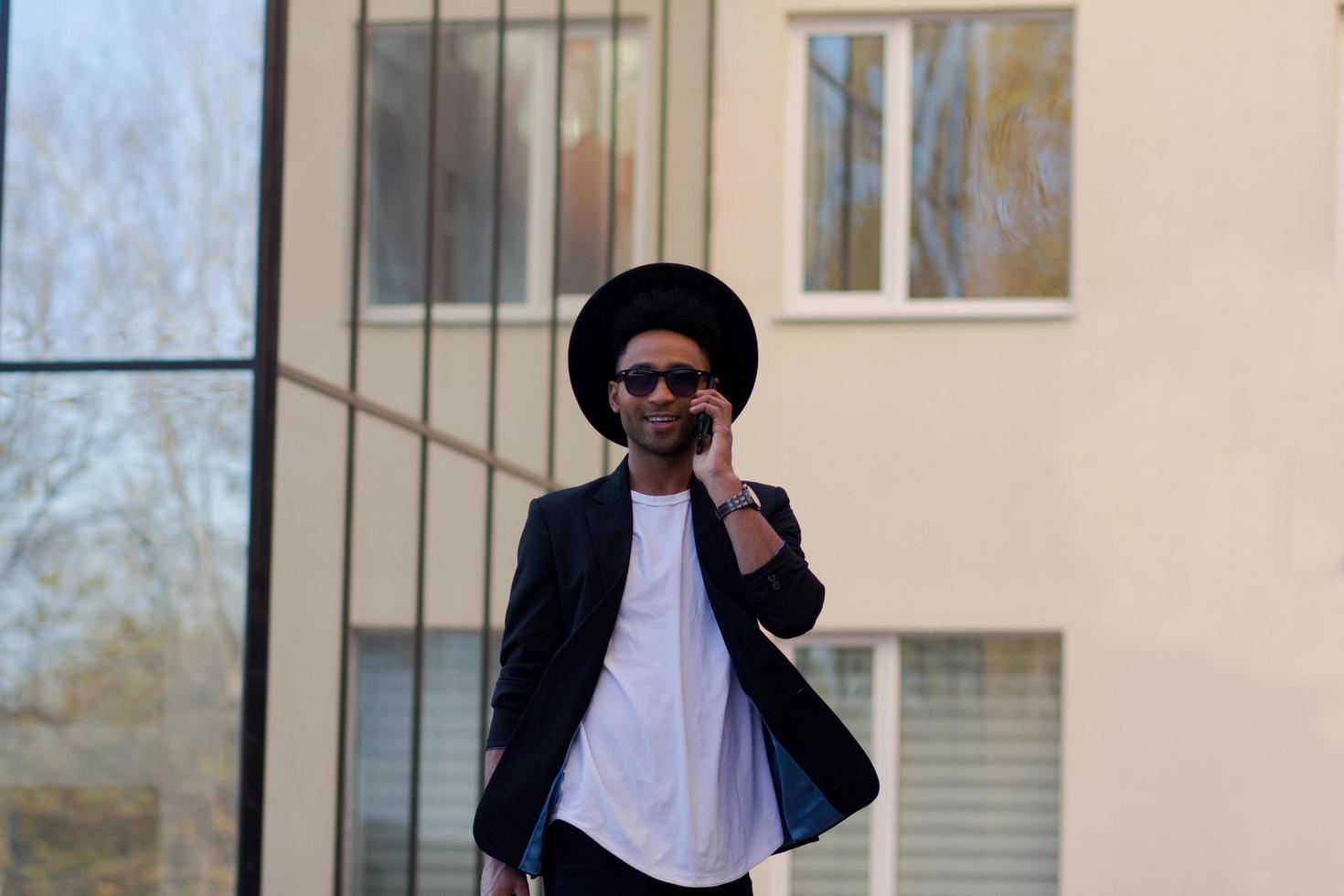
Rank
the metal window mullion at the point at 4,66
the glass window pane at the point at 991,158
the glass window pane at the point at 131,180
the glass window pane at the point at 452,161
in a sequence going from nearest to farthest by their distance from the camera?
the glass window pane at the point at 131,180
the metal window mullion at the point at 4,66
the glass window pane at the point at 452,161
the glass window pane at the point at 991,158

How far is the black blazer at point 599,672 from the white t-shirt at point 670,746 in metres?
0.03

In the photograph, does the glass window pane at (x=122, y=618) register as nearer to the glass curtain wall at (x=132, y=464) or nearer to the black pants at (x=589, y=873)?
the glass curtain wall at (x=132, y=464)

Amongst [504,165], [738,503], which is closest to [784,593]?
[738,503]

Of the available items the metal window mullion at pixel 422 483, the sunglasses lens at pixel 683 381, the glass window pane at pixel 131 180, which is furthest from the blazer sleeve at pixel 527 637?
the metal window mullion at pixel 422 483

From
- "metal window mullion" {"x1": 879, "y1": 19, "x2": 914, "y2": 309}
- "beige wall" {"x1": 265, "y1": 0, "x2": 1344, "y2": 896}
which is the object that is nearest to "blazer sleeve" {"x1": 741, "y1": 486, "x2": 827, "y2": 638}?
"beige wall" {"x1": 265, "y1": 0, "x2": 1344, "y2": 896}

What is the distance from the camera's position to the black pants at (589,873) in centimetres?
337

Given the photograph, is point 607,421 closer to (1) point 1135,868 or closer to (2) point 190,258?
(2) point 190,258

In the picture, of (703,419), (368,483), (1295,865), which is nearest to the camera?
(703,419)

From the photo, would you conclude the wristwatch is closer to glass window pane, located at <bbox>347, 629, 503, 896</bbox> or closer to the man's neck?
the man's neck

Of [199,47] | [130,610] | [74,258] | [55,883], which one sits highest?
[199,47]

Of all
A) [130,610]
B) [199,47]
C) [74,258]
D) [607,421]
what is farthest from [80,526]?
[607,421]

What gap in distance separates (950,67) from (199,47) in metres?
5.64

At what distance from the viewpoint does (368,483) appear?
6.88 metres

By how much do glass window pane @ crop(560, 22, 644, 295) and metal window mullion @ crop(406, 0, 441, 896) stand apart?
1.35 m
